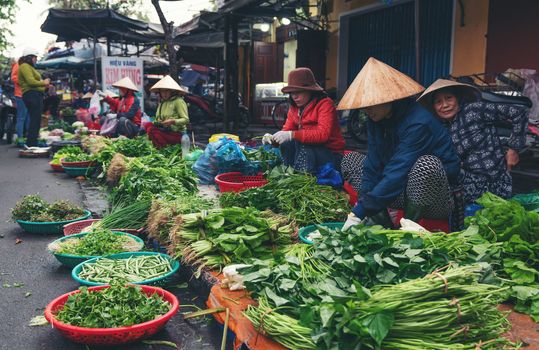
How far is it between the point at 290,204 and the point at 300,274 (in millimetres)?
1969

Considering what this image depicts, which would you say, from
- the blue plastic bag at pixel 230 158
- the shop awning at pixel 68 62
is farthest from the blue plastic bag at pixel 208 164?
the shop awning at pixel 68 62

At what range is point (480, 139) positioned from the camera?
4.26m

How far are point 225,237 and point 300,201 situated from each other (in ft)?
4.02

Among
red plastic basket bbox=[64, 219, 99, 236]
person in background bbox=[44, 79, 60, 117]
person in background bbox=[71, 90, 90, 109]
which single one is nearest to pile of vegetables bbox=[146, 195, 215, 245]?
red plastic basket bbox=[64, 219, 99, 236]

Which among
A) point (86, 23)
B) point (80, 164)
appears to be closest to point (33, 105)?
point (80, 164)

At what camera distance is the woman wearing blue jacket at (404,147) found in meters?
3.44

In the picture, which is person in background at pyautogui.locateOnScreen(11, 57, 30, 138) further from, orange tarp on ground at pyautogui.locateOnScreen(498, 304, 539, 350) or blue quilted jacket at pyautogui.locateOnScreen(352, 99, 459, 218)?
orange tarp on ground at pyautogui.locateOnScreen(498, 304, 539, 350)

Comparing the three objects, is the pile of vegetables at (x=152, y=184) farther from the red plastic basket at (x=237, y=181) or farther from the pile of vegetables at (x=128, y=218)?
the red plastic basket at (x=237, y=181)

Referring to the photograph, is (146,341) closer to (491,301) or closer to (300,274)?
(300,274)

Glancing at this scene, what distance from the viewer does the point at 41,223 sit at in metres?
5.04

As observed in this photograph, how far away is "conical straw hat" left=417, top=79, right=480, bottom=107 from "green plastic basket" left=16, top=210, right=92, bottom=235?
3.44m

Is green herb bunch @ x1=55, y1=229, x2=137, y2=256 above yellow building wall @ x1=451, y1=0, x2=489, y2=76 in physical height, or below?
below

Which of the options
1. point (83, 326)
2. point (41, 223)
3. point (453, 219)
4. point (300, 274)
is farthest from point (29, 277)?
point (453, 219)

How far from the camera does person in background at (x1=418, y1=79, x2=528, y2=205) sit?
164 inches
